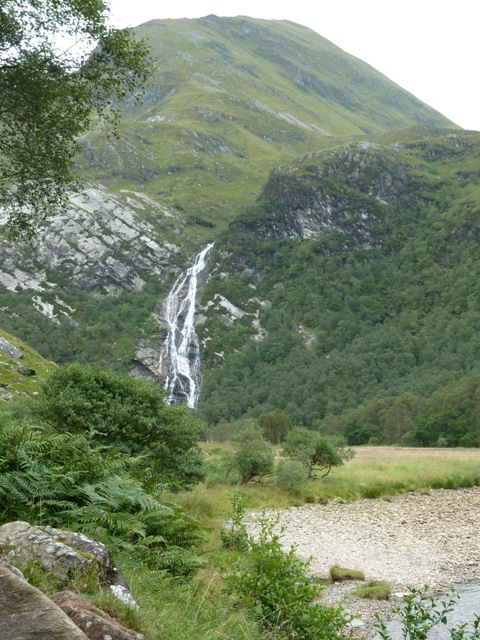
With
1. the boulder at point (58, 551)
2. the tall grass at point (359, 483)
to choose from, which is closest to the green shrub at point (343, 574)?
the tall grass at point (359, 483)

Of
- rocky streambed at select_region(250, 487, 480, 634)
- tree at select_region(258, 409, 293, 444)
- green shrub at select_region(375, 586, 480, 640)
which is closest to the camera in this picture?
green shrub at select_region(375, 586, 480, 640)

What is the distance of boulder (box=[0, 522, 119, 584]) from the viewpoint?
5.88 metres

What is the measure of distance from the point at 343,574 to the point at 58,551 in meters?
14.4

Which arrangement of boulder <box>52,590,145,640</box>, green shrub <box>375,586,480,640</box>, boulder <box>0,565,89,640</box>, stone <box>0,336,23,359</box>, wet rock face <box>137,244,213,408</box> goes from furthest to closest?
wet rock face <box>137,244,213,408</box>
stone <box>0,336,23,359</box>
green shrub <box>375,586,480,640</box>
boulder <box>52,590,145,640</box>
boulder <box>0,565,89,640</box>

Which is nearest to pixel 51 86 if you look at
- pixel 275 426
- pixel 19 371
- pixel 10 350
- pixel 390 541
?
pixel 390 541

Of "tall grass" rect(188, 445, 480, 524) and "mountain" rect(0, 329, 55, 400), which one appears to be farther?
"mountain" rect(0, 329, 55, 400)

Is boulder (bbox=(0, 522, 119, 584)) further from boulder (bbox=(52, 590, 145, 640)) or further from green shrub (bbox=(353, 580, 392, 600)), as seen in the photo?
green shrub (bbox=(353, 580, 392, 600))

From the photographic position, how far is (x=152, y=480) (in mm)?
11234

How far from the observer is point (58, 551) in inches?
239

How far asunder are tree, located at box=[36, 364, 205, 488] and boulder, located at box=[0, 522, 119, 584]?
41.5 ft

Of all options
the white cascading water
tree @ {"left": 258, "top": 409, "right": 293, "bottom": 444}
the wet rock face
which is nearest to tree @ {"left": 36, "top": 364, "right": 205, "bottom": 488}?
tree @ {"left": 258, "top": 409, "right": 293, "bottom": 444}

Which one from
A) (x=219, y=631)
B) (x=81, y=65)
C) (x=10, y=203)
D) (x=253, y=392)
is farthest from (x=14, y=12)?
(x=253, y=392)

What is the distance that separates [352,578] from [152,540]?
1177cm

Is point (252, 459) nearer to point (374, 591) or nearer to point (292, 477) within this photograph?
point (292, 477)
